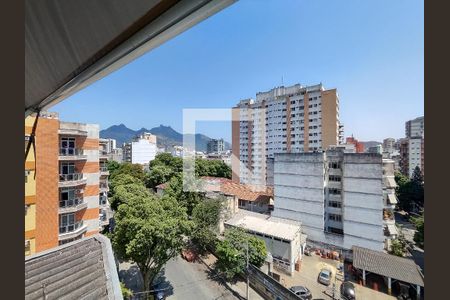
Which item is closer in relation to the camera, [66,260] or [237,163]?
[66,260]

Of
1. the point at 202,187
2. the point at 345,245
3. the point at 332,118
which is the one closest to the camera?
the point at 345,245

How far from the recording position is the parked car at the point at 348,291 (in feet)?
22.2

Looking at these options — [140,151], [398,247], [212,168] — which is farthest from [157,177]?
[140,151]

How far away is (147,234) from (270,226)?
17.5 feet

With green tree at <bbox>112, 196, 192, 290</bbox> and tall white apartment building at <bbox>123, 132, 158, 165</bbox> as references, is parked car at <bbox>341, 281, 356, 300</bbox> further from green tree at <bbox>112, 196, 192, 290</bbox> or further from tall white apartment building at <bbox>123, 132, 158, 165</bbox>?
tall white apartment building at <bbox>123, 132, 158, 165</bbox>

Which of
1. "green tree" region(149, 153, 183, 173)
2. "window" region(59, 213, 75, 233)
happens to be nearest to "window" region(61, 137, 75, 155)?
"window" region(59, 213, 75, 233)

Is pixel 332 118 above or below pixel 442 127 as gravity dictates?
above

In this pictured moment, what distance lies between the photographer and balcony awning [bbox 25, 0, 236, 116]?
571 millimetres

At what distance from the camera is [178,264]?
8.20 meters

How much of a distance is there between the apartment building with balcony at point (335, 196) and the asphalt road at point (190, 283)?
4.96 meters

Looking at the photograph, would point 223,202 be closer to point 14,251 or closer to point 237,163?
point 14,251

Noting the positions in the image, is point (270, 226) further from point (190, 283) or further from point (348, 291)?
point (190, 283)

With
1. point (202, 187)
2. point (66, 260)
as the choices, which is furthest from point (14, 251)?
point (202, 187)

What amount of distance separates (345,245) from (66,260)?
31.0 ft
